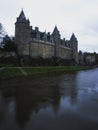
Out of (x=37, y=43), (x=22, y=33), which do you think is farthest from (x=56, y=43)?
(x=22, y=33)

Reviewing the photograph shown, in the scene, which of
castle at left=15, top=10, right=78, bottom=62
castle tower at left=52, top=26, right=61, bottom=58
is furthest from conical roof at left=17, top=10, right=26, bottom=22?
castle tower at left=52, top=26, right=61, bottom=58

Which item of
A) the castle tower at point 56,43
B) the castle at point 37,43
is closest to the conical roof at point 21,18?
the castle at point 37,43

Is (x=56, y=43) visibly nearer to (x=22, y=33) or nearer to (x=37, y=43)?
(x=37, y=43)

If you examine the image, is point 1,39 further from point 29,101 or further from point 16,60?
point 29,101

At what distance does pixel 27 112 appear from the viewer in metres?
14.1

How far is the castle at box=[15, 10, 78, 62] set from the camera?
65.2 metres

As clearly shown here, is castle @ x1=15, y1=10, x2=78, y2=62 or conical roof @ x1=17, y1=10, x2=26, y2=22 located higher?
conical roof @ x1=17, y1=10, x2=26, y2=22

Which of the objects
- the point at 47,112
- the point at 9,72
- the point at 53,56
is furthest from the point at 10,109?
the point at 53,56

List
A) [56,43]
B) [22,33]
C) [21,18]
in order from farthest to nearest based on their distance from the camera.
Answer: [56,43] → [21,18] → [22,33]

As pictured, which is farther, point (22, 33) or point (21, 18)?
point (21, 18)

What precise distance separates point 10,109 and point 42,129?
4991 mm

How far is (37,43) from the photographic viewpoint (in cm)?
7306

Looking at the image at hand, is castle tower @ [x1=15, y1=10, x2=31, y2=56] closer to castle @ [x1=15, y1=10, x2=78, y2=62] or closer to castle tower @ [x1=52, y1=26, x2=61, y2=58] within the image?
castle @ [x1=15, y1=10, x2=78, y2=62]

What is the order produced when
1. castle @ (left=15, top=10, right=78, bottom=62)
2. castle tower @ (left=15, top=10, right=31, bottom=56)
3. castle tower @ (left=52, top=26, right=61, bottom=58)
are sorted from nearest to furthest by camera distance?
castle tower @ (left=15, top=10, right=31, bottom=56) → castle @ (left=15, top=10, right=78, bottom=62) → castle tower @ (left=52, top=26, right=61, bottom=58)
